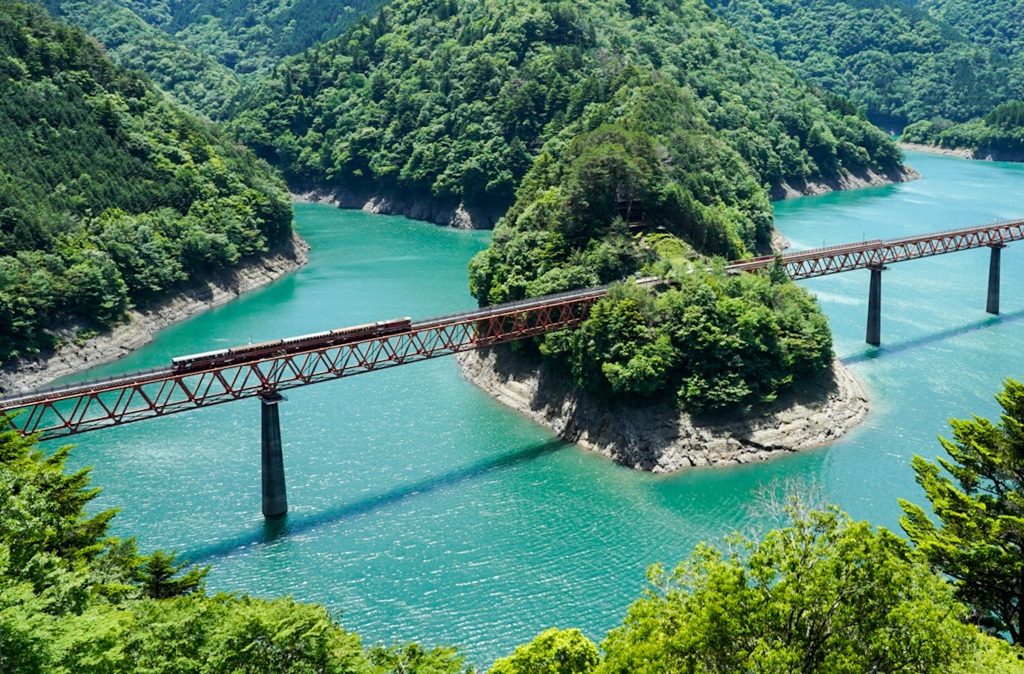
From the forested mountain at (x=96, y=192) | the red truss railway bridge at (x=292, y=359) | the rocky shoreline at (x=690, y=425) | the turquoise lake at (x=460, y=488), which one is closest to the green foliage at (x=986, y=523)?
the turquoise lake at (x=460, y=488)

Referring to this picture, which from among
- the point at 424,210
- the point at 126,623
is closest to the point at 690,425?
the point at 126,623

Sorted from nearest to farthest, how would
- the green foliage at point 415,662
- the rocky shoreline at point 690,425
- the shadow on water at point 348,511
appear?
1. the green foliage at point 415,662
2. the shadow on water at point 348,511
3. the rocky shoreline at point 690,425

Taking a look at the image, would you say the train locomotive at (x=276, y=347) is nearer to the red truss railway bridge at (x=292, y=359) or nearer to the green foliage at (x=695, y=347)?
the red truss railway bridge at (x=292, y=359)

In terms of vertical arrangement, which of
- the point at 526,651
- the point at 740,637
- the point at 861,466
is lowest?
the point at 861,466

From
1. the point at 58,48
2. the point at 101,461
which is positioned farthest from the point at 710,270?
the point at 58,48

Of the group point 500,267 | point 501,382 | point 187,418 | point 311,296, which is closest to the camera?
point 187,418

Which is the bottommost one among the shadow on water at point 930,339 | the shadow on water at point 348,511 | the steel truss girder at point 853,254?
the shadow on water at point 930,339

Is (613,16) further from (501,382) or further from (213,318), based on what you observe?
(501,382)
